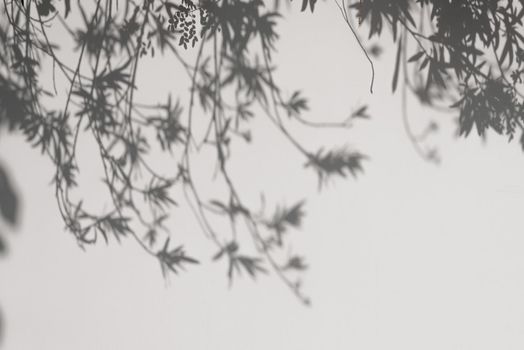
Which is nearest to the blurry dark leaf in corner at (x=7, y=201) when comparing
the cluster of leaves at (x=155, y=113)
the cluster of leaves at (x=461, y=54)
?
the cluster of leaves at (x=155, y=113)

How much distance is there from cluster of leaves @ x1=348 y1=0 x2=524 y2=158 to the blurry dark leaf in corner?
0.95 metres

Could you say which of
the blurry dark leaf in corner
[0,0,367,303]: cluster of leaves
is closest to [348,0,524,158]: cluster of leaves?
[0,0,367,303]: cluster of leaves

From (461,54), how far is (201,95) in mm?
667

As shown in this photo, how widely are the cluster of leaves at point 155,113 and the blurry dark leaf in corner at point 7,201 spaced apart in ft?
0.35

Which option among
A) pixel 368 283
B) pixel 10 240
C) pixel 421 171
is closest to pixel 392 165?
pixel 421 171

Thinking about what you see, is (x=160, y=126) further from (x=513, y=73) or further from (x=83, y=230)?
(x=513, y=73)

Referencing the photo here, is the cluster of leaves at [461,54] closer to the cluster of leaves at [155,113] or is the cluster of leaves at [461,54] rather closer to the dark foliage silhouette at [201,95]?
the dark foliage silhouette at [201,95]

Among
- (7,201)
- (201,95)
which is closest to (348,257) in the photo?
(201,95)

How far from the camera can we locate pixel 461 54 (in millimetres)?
1229

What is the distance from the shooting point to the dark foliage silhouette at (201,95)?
1181 mm

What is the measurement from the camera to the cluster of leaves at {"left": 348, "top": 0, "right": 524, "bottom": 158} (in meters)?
1.22

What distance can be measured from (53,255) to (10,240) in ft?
0.36

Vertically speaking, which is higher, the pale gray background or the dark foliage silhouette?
the dark foliage silhouette

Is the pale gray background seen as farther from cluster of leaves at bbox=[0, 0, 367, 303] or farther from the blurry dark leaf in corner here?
the blurry dark leaf in corner
